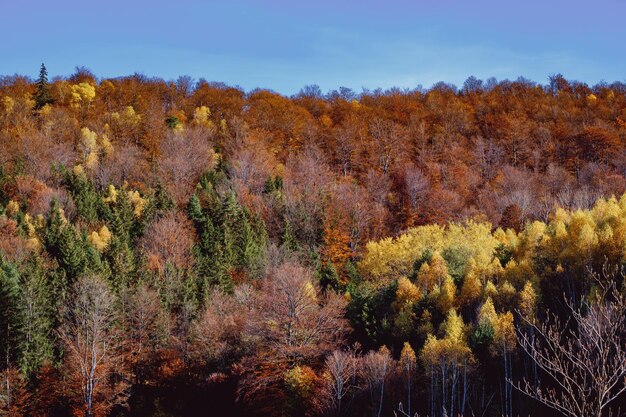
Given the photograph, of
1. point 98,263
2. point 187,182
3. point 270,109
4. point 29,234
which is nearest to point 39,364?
point 98,263

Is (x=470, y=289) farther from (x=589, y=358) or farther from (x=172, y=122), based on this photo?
(x=172, y=122)

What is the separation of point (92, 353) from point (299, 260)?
24.4 m

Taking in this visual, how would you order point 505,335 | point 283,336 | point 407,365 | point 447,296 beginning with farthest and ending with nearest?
point 447,296 < point 283,336 < point 505,335 < point 407,365

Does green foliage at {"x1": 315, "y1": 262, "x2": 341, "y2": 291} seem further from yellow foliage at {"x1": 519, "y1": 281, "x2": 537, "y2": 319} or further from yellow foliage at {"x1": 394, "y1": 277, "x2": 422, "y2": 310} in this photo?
yellow foliage at {"x1": 519, "y1": 281, "x2": 537, "y2": 319}

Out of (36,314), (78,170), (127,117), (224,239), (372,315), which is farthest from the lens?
(127,117)

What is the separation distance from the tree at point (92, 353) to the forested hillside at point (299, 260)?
26cm

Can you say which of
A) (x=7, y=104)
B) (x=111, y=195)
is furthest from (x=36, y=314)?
(x=7, y=104)

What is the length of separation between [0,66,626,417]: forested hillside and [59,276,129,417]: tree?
258 millimetres

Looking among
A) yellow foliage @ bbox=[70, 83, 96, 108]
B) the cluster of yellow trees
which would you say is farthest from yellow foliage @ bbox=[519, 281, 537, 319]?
yellow foliage @ bbox=[70, 83, 96, 108]

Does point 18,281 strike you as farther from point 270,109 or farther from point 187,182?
point 270,109

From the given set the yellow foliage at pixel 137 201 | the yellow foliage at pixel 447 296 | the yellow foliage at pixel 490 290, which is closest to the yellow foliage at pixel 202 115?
the yellow foliage at pixel 137 201

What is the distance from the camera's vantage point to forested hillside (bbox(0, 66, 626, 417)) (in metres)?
33.7

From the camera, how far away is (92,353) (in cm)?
3712

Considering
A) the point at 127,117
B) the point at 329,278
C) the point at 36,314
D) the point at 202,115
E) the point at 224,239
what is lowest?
the point at 36,314
